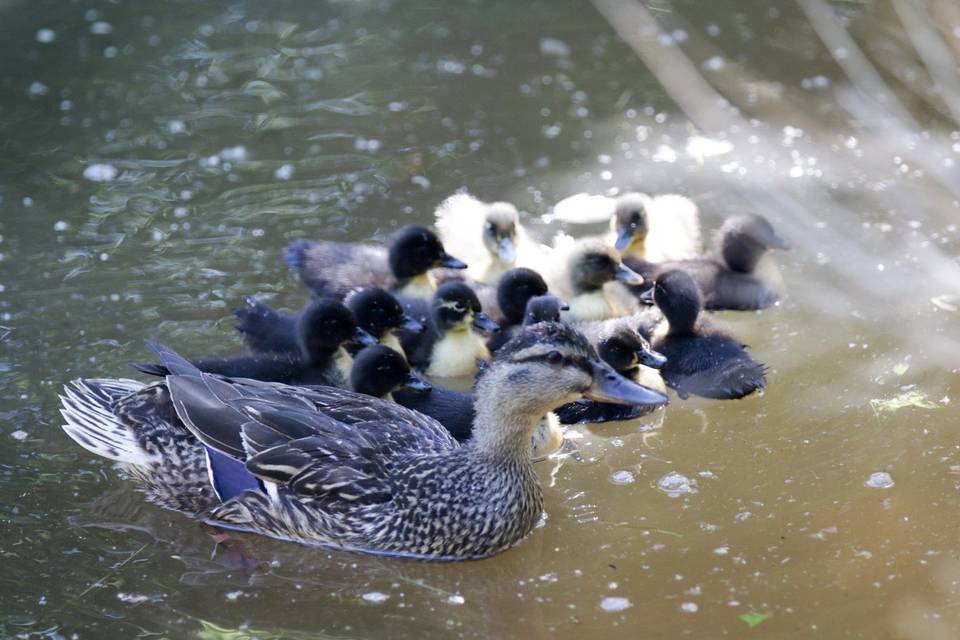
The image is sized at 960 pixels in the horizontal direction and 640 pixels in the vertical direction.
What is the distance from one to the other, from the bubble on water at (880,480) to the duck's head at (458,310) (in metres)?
1.93

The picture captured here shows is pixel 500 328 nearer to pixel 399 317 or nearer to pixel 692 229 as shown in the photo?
pixel 399 317

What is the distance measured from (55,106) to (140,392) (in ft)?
12.4

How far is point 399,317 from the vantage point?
601 cm

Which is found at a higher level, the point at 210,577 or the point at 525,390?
the point at 525,390

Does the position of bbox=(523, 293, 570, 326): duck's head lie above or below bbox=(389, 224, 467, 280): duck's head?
above

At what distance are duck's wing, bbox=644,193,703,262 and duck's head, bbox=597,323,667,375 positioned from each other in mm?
1296

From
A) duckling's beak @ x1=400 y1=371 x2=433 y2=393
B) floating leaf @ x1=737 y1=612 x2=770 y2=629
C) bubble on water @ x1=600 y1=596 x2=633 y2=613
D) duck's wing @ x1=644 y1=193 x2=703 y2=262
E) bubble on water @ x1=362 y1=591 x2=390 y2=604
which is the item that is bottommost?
duck's wing @ x1=644 y1=193 x2=703 y2=262

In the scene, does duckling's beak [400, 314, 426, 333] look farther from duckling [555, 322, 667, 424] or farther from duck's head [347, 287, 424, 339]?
duckling [555, 322, 667, 424]

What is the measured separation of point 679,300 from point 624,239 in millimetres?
879

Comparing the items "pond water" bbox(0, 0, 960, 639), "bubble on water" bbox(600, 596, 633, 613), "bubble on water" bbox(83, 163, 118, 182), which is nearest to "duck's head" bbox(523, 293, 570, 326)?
"pond water" bbox(0, 0, 960, 639)

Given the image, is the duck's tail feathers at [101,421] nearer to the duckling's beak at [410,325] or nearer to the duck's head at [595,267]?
the duckling's beak at [410,325]

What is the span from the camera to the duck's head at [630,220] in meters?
6.73

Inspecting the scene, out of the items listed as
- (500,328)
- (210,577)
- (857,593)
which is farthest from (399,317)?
A: (857,593)

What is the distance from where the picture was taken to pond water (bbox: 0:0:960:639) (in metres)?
4.45
